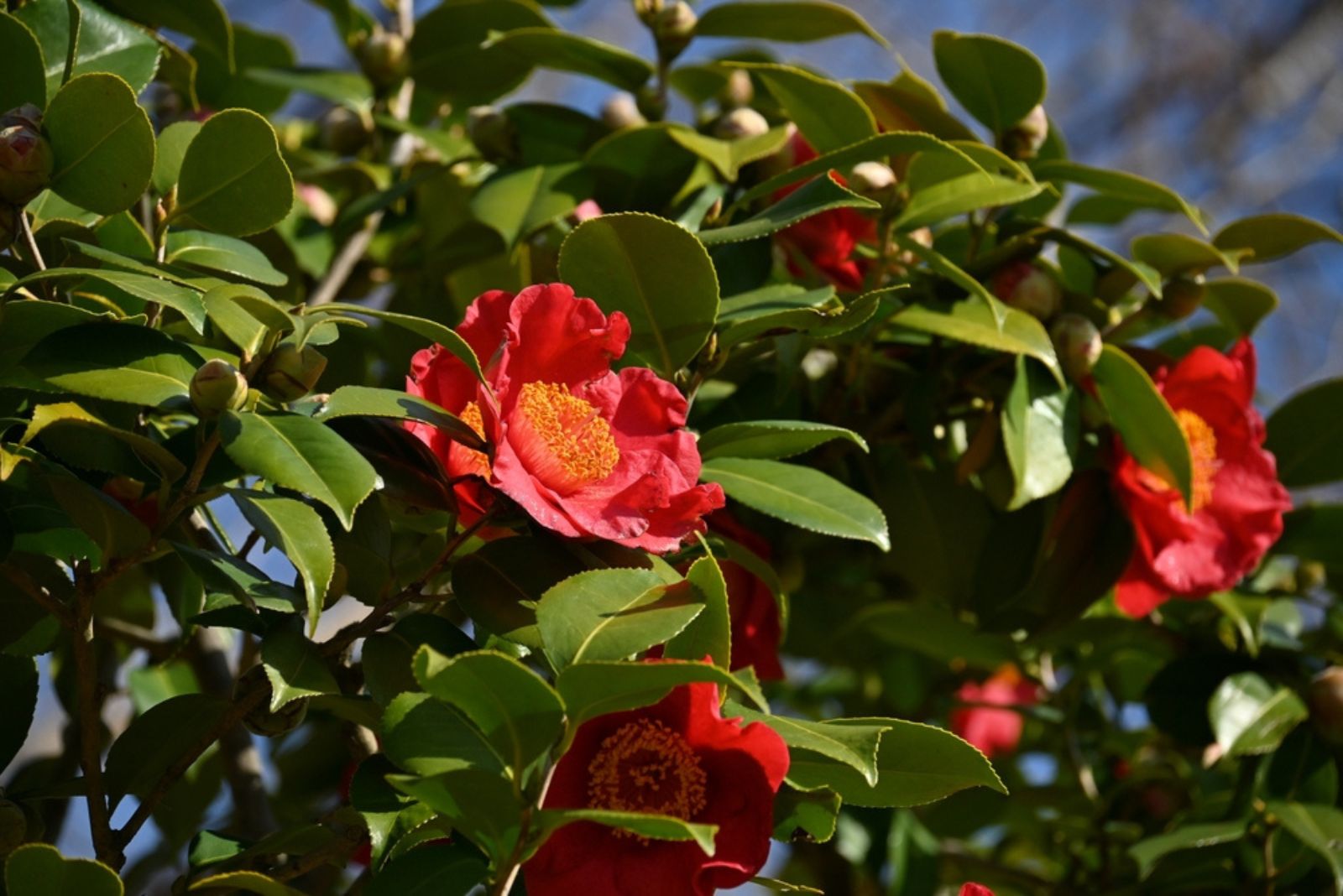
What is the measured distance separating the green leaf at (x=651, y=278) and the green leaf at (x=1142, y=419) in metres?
0.35

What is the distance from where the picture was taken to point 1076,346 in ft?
3.59

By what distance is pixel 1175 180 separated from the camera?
5539mm

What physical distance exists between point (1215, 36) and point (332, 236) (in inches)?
208

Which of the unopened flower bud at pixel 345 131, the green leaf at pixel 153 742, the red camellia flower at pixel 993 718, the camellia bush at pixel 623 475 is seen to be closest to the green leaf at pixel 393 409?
the camellia bush at pixel 623 475

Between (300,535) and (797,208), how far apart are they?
1.22 feet

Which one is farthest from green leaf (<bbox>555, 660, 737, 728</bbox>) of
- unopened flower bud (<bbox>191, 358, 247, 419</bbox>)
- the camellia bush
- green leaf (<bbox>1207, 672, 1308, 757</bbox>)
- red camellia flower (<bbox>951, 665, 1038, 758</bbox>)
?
red camellia flower (<bbox>951, 665, 1038, 758</bbox>)

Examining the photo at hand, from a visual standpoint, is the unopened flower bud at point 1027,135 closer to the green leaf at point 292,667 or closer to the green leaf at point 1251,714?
the green leaf at point 1251,714

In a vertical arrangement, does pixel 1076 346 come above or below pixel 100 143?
below

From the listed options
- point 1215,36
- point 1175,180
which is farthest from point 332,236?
point 1215,36

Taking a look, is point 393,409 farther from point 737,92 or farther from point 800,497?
point 737,92

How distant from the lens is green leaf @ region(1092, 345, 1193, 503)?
1065 mm

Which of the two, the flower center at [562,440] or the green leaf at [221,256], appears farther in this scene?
the green leaf at [221,256]

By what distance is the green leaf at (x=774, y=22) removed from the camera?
1277 millimetres

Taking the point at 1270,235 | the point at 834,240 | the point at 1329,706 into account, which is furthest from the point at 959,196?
the point at 1329,706
